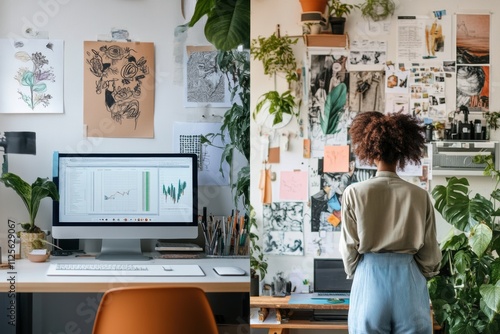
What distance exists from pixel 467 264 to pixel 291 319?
0.90m

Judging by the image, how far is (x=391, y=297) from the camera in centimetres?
236

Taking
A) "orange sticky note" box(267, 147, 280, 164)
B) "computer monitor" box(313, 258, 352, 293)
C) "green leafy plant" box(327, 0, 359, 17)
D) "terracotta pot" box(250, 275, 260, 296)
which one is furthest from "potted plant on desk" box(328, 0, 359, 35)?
"terracotta pot" box(250, 275, 260, 296)

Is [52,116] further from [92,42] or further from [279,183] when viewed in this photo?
[279,183]

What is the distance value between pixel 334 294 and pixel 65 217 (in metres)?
1.97

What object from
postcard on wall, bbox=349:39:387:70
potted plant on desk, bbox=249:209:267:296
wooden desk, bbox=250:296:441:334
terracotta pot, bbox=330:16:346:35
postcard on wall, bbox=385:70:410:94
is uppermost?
terracotta pot, bbox=330:16:346:35

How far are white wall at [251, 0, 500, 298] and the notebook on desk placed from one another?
0.05m

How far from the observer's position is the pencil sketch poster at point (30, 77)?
5.47 ft

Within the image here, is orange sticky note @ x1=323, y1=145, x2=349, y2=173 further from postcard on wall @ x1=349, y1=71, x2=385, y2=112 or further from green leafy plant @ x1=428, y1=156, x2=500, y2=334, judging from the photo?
green leafy plant @ x1=428, y1=156, x2=500, y2=334

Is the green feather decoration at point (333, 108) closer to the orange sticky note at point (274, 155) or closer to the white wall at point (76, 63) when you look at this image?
the orange sticky note at point (274, 155)

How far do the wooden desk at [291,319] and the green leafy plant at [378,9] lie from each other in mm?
1381

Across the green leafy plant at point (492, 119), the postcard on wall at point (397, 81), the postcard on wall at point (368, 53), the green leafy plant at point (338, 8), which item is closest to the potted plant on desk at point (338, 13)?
the green leafy plant at point (338, 8)

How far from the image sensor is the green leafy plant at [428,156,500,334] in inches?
115

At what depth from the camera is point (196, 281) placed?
181cm

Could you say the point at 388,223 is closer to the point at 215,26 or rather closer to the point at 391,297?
the point at 391,297
